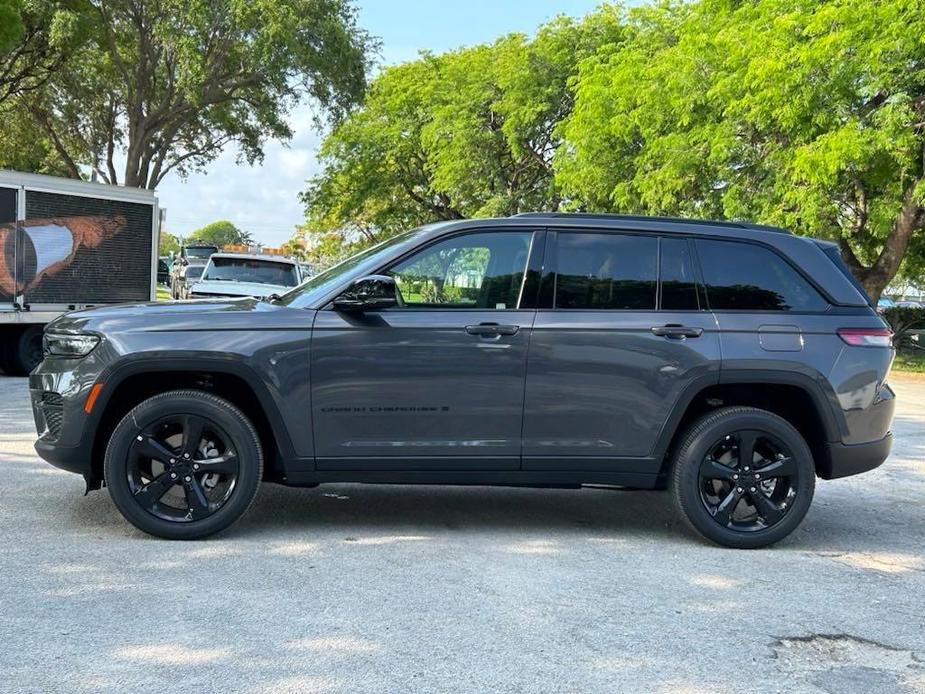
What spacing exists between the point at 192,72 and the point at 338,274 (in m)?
20.4

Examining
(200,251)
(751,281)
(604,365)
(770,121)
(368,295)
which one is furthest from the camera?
(200,251)

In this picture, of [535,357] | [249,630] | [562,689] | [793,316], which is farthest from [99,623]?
[793,316]

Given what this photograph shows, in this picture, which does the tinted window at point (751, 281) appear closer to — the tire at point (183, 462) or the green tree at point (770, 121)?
the tire at point (183, 462)

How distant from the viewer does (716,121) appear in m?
18.6

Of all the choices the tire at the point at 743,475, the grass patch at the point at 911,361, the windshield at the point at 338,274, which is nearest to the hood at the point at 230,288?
the windshield at the point at 338,274

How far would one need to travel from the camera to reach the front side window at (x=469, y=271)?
5.02 m

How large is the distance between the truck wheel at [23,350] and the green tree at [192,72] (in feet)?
41.4

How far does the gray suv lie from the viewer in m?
4.81

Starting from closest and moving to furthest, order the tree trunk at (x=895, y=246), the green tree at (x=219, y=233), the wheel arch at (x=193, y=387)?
the wheel arch at (x=193, y=387) < the tree trunk at (x=895, y=246) < the green tree at (x=219, y=233)

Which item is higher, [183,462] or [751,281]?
[751,281]

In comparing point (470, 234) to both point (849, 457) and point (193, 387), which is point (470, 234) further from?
point (849, 457)

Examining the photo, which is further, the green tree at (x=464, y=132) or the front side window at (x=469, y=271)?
the green tree at (x=464, y=132)

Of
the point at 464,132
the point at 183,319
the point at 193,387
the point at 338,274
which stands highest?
the point at 464,132

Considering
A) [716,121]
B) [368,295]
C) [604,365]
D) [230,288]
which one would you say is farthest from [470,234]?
[716,121]
